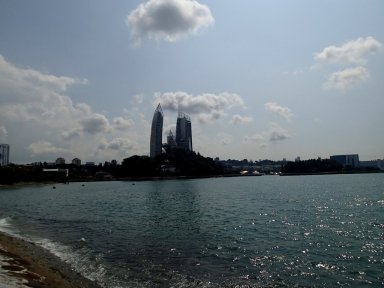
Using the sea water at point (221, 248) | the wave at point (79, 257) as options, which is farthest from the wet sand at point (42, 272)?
the sea water at point (221, 248)

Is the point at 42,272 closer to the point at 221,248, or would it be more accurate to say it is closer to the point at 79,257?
the point at 79,257

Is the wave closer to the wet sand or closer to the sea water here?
the sea water

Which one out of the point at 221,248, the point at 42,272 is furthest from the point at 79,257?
the point at 221,248

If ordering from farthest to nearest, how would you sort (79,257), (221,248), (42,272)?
(221,248), (79,257), (42,272)

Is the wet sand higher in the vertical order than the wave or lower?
higher

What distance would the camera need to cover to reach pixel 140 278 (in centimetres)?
2219

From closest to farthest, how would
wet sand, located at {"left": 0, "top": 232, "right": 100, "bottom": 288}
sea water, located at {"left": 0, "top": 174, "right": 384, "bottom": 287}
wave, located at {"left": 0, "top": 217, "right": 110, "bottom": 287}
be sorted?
1. wet sand, located at {"left": 0, "top": 232, "right": 100, "bottom": 288}
2. sea water, located at {"left": 0, "top": 174, "right": 384, "bottom": 287}
3. wave, located at {"left": 0, "top": 217, "right": 110, "bottom": 287}

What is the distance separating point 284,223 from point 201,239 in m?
13.1

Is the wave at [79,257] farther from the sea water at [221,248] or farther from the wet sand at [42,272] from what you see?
the wet sand at [42,272]

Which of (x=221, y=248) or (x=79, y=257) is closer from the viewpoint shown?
(x=79, y=257)

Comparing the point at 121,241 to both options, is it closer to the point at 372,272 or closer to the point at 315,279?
the point at 315,279

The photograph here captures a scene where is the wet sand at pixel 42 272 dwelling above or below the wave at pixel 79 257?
above

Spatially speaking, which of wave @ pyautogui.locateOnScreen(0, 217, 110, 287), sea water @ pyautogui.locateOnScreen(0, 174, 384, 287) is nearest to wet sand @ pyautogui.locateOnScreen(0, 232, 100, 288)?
wave @ pyautogui.locateOnScreen(0, 217, 110, 287)

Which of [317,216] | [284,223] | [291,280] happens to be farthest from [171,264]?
[317,216]
